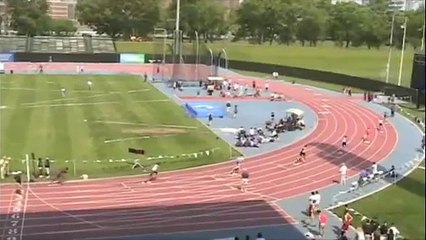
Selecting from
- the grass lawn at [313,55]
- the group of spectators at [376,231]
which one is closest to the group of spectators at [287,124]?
the group of spectators at [376,231]

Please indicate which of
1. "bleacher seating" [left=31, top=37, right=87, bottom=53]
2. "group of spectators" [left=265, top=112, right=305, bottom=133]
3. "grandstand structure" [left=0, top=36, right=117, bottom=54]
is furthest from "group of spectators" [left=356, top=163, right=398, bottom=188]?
"bleacher seating" [left=31, top=37, right=87, bottom=53]

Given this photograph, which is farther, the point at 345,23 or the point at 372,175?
the point at 345,23

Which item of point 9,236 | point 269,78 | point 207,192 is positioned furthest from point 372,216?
point 269,78

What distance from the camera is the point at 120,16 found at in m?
79.1

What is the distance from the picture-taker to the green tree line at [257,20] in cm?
7869

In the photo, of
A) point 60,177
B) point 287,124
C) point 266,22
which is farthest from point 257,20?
point 60,177

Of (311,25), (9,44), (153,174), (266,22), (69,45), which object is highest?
(266,22)

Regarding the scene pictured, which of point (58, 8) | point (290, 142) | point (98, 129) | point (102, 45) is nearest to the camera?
point (290, 142)

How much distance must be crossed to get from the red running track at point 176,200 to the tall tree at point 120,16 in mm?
54439

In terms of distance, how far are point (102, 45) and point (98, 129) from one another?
134 feet

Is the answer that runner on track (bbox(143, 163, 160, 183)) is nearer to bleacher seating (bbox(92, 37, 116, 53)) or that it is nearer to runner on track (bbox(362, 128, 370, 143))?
runner on track (bbox(362, 128, 370, 143))

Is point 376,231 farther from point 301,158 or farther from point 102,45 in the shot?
point 102,45

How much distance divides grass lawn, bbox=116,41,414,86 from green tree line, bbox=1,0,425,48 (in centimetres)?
268

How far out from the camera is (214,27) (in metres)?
87.9
